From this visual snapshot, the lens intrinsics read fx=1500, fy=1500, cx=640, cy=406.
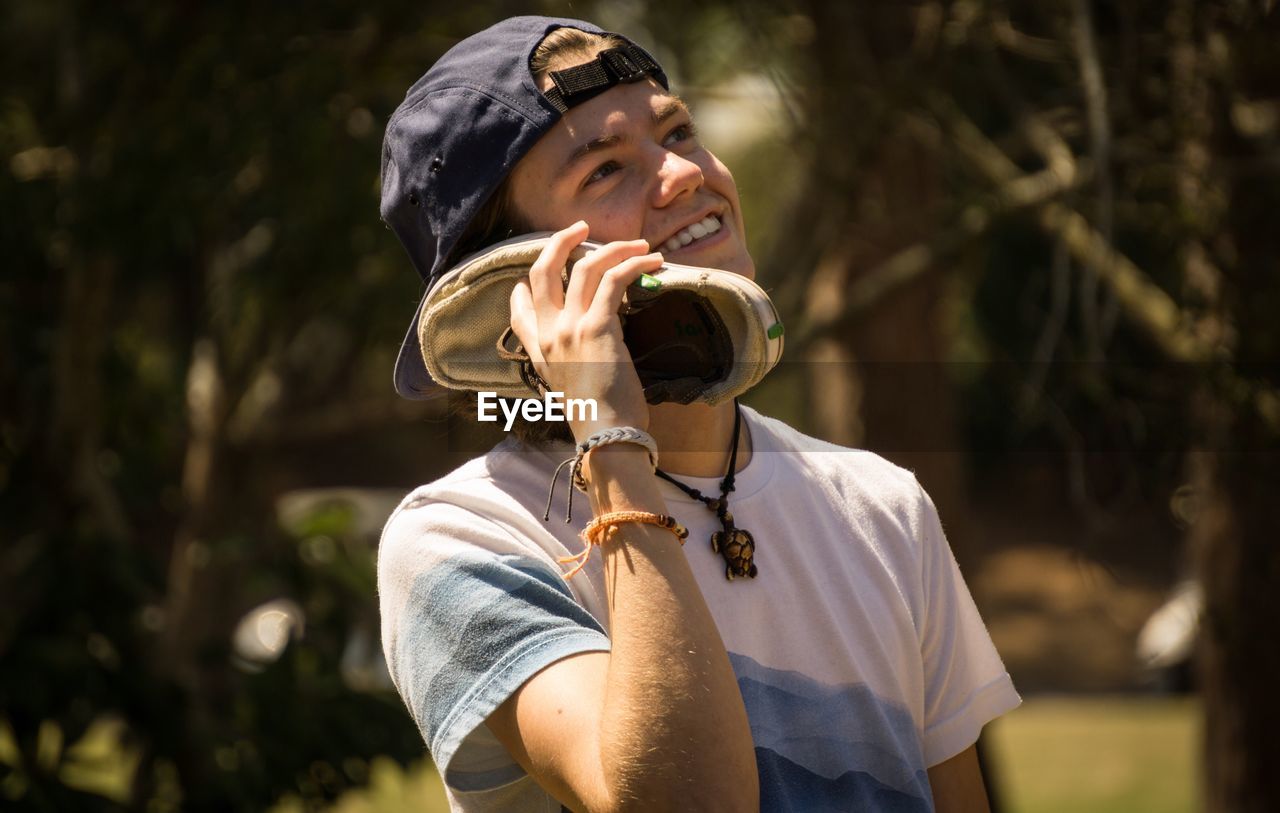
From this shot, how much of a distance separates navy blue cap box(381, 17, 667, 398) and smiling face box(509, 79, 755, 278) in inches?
1.3

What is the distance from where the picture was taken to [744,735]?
1537 mm

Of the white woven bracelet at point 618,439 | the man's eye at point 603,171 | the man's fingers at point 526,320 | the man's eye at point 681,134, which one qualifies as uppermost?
the man's eye at point 681,134

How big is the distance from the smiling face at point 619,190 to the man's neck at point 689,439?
0.19 metres

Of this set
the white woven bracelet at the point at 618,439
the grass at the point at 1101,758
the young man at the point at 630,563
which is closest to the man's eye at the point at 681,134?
the young man at the point at 630,563

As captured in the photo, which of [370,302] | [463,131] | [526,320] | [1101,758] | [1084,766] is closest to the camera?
[526,320]

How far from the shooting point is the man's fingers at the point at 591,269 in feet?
5.46

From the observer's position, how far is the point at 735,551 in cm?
178

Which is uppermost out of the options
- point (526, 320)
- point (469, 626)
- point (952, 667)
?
point (526, 320)

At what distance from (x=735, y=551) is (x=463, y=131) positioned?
0.61 m

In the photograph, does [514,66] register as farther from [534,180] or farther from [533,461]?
[533,461]

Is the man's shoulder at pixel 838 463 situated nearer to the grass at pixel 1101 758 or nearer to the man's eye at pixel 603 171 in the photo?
the man's eye at pixel 603 171

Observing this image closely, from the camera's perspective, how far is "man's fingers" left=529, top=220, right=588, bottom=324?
5.54ft

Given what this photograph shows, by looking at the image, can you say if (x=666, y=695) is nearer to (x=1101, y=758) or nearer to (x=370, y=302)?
(x=370, y=302)

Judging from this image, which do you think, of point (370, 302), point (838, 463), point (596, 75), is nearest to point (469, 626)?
point (838, 463)
